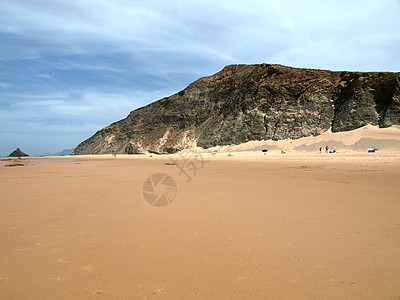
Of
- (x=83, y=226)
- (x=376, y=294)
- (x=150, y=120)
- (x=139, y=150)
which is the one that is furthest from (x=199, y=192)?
(x=150, y=120)

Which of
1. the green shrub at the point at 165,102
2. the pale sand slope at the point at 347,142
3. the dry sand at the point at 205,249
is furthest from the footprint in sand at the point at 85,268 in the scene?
the green shrub at the point at 165,102

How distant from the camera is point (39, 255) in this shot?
305 centimetres

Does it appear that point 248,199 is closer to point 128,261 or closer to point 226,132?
point 128,261

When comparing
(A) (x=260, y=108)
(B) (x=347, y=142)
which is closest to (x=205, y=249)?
(B) (x=347, y=142)

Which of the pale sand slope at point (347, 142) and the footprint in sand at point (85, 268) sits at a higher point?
the pale sand slope at point (347, 142)

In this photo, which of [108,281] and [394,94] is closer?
[108,281]

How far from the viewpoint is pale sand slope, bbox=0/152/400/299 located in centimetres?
231

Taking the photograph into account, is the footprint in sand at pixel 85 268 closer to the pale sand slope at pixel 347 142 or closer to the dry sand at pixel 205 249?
the dry sand at pixel 205 249

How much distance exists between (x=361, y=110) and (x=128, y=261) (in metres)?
36.8

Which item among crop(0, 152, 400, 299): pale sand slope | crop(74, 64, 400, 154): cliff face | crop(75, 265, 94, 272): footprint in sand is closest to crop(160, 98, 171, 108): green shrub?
crop(74, 64, 400, 154): cliff face

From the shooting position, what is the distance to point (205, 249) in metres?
3.23

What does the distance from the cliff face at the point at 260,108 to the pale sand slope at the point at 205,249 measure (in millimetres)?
31897

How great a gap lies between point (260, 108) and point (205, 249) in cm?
4005

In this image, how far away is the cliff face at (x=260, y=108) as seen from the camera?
31.6 meters
